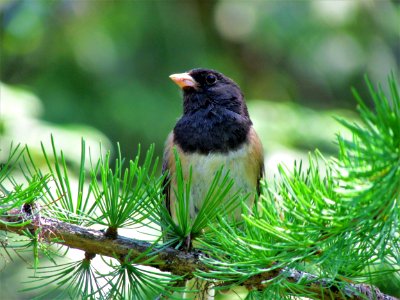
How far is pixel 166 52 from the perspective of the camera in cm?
615

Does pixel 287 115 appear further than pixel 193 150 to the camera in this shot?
Yes

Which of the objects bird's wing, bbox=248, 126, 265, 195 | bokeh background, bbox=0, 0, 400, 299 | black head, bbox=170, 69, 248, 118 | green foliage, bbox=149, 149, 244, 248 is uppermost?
bokeh background, bbox=0, 0, 400, 299

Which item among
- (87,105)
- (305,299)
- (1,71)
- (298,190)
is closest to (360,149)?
(298,190)

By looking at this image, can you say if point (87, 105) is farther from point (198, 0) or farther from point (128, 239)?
point (128, 239)

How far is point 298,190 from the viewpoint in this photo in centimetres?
136

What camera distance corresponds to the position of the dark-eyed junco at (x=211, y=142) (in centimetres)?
277

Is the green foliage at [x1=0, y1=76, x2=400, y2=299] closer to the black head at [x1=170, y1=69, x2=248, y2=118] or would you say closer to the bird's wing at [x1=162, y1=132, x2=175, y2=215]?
the bird's wing at [x1=162, y1=132, x2=175, y2=215]

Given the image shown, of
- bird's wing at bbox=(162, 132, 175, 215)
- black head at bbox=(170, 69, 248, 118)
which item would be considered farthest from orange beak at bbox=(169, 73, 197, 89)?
bird's wing at bbox=(162, 132, 175, 215)

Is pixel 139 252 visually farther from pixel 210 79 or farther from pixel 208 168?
pixel 210 79

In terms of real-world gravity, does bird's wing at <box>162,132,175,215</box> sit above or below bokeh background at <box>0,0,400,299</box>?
below

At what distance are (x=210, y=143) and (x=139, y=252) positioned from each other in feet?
3.94

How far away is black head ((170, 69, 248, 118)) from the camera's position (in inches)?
A: 123

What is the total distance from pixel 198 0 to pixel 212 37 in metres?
0.40

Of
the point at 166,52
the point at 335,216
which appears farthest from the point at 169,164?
the point at 166,52
